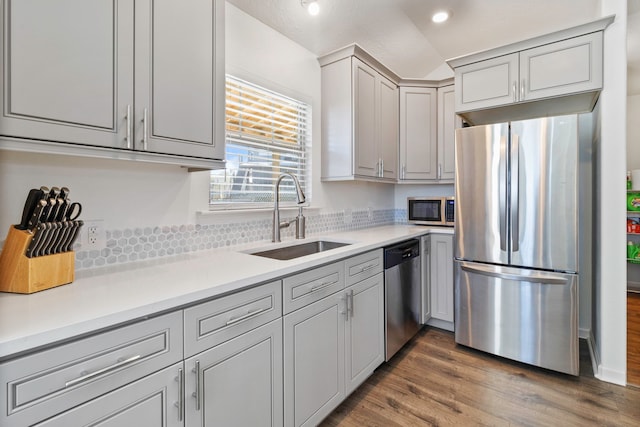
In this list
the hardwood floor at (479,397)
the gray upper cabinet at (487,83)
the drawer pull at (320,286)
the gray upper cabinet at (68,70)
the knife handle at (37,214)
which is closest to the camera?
the gray upper cabinet at (68,70)

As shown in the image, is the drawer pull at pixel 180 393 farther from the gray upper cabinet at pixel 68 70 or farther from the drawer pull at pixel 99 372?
the gray upper cabinet at pixel 68 70

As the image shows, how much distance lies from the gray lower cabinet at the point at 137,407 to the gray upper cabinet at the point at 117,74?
0.80 m


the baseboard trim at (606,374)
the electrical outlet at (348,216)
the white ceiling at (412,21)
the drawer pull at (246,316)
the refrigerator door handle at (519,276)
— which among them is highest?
the white ceiling at (412,21)

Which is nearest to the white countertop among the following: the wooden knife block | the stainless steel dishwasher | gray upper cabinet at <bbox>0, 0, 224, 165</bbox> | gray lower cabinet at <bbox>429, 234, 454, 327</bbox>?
the wooden knife block

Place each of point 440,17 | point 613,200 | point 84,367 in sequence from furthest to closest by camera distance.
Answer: point 440,17
point 613,200
point 84,367

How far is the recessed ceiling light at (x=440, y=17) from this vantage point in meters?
2.59

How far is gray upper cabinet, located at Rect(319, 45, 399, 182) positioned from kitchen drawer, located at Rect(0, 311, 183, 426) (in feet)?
6.24

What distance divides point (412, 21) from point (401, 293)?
7.62 ft

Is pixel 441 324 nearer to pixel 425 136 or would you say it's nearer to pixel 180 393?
pixel 425 136

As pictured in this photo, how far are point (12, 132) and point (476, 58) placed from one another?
2.87 metres

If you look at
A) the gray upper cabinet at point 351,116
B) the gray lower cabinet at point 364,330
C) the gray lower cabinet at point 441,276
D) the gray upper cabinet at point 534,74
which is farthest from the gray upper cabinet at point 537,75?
the gray lower cabinet at point 364,330

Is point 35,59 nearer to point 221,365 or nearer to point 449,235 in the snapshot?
point 221,365

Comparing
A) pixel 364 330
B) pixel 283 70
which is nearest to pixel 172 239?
pixel 364 330

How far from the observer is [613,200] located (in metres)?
2.03
